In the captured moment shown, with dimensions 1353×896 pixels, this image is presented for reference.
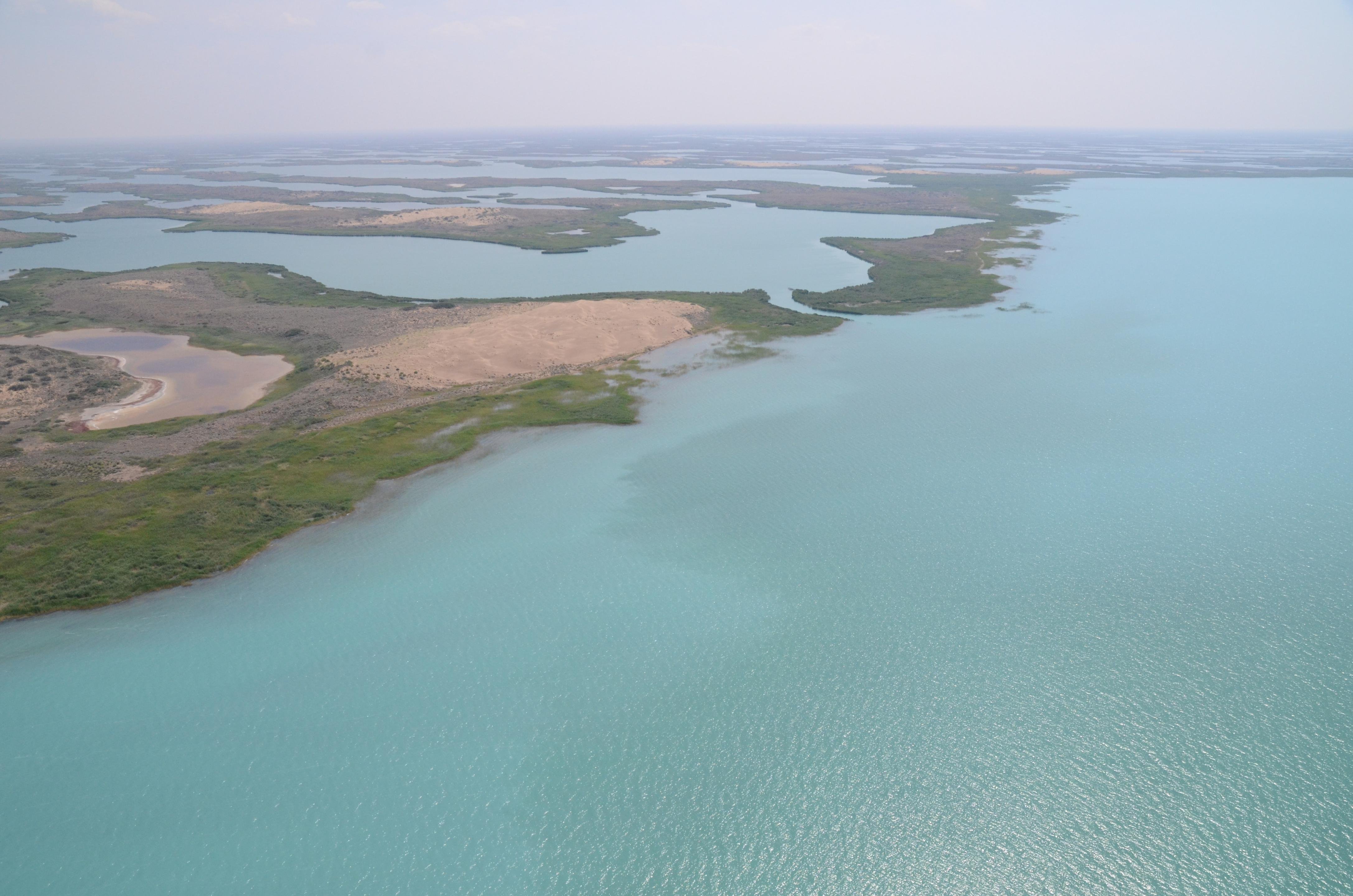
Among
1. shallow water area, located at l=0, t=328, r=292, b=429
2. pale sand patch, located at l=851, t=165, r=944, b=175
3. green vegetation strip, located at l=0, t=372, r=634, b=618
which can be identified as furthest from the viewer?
pale sand patch, located at l=851, t=165, r=944, b=175

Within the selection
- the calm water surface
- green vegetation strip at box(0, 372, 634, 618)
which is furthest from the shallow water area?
the calm water surface

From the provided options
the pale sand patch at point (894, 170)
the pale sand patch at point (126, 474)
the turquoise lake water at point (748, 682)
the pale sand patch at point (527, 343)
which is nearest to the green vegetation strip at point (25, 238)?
the pale sand patch at point (527, 343)

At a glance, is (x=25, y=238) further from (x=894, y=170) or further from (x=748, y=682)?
(x=894, y=170)

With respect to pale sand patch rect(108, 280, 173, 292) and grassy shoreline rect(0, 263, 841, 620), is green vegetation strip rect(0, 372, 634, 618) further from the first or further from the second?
pale sand patch rect(108, 280, 173, 292)

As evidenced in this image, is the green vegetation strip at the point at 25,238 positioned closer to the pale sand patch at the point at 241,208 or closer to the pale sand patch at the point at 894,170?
the pale sand patch at the point at 241,208

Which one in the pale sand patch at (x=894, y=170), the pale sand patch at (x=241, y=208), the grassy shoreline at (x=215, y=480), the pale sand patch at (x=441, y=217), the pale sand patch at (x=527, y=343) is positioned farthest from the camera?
the pale sand patch at (x=894, y=170)

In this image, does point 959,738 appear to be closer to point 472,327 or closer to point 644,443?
point 644,443
